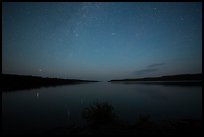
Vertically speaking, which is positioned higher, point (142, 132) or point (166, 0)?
point (166, 0)

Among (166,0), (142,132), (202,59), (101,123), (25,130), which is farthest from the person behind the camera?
(25,130)

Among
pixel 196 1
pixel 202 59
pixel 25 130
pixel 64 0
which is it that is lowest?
pixel 25 130

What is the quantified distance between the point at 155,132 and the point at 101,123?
225 centimetres

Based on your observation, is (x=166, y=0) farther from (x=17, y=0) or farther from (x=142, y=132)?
(x=142, y=132)

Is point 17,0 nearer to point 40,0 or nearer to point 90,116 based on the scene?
point 40,0

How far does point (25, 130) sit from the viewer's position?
753 centimetres

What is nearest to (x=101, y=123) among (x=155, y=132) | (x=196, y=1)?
(x=155, y=132)

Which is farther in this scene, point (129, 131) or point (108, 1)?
point (129, 131)

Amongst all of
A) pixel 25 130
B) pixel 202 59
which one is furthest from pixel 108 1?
pixel 25 130

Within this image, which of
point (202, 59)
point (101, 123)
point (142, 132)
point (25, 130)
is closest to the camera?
point (202, 59)

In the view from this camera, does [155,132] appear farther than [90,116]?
No

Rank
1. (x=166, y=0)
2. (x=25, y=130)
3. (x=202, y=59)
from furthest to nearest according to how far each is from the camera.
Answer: (x=25, y=130) → (x=166, y=0) → (x=202, y=59)

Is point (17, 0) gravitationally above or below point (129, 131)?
Result: above

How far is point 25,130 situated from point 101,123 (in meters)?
3.42
